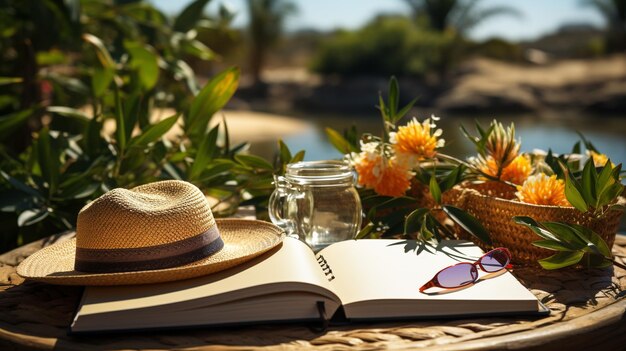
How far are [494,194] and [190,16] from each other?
1.00m

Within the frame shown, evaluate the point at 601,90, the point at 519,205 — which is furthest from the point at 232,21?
the point at 601,90

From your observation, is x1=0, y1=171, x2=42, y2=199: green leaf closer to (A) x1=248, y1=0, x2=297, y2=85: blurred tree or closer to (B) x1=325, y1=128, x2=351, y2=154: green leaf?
(B) x1=325, y1=128, x2=351, y2=154: green leaf

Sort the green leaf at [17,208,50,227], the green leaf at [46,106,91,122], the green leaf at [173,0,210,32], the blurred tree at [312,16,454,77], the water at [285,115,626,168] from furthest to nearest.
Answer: the blurred tree at [312,16,454,77]
the water at [285,115,626,168]
the green leaf at [173,0,210,32]
the green leaf at [46,106,91,122]
the green leaf at [17,208,50,227]

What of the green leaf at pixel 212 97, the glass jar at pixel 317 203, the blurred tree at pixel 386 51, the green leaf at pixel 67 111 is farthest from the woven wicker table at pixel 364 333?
the blurred tree at pixel 386 51

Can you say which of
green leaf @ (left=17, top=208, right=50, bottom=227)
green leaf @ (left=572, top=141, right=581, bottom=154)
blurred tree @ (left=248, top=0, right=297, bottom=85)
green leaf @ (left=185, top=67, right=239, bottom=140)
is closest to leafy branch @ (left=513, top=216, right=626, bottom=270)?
green leaf @ (left=572, top=141, right=581, bottom=154)

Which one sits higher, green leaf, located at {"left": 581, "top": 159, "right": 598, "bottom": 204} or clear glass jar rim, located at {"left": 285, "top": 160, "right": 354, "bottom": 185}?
green leaf, located at {"left": 581, "top": 159, "right": 598, "bottom": 204}

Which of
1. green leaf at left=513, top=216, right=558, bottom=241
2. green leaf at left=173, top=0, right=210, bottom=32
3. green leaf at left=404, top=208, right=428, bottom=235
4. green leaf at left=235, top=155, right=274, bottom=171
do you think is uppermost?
green leaf at left=173, top=0, right=210, bottom=32

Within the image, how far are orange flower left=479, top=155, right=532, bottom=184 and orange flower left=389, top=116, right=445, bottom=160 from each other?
97mm

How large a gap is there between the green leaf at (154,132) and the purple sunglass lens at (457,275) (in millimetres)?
583

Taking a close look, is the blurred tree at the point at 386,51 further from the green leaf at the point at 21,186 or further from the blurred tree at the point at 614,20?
the green leaf at the point at 21,186

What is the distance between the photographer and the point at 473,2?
43.3ft

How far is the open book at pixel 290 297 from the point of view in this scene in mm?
615

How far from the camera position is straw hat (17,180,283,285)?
2.19 ft

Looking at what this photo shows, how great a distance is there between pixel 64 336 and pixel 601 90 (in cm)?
1123
